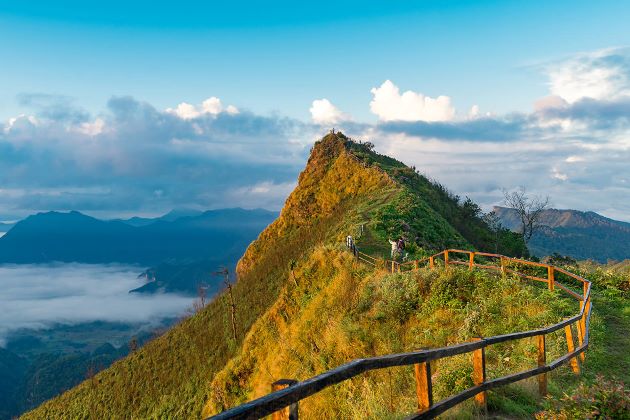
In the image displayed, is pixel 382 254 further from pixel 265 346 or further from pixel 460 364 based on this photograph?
pixel 460 364

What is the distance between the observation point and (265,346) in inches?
1276

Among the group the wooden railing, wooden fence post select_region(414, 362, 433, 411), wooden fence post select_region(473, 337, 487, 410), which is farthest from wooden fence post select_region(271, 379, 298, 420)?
wooden fence post select_region(473, 337, 487, 410)

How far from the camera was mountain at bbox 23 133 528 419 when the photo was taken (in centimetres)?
1823

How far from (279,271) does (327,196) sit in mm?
17701

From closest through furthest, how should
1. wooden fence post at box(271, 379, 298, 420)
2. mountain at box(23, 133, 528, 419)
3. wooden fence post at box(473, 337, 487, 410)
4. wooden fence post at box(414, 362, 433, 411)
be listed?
wooden fence post at box(271, 379, 298, 420) < wooden fence post at box(414, 362, 433, 411) < wooden fence post at box(473, 337, 487, 410) < mountain at box(23, 133, 528, 419)

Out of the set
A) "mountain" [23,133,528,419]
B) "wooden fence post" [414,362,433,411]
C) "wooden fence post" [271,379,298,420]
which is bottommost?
"mountain" [23,133,528,419]

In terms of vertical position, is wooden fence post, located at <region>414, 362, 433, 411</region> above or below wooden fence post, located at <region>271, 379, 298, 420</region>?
below

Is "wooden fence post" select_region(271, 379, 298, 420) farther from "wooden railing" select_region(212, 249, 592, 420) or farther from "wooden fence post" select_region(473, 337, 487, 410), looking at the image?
"wooden fence post" select_region(473, 337, 487, 410)

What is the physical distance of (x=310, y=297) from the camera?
3080 centimetres

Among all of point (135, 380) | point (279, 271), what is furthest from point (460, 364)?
point (135, 380)

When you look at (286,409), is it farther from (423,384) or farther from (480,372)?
(480,372)

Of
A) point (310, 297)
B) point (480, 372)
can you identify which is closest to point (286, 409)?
point (480, 372)

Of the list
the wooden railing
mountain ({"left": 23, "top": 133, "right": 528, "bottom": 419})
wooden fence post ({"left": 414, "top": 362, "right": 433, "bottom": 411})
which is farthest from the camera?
mountain ({"left": 23, "top": 133, "right": 528, "bottom": 419})

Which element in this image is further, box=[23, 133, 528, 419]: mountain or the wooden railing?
box=[23, 133, 528, 419]: mountain
